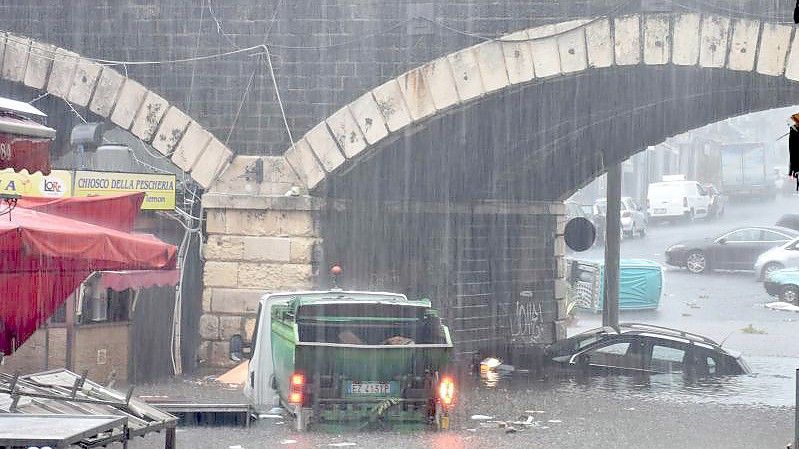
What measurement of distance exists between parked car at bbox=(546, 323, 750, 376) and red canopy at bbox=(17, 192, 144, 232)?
10.7 metres

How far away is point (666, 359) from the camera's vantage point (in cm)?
2123

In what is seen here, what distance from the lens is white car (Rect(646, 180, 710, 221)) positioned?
5550 cm

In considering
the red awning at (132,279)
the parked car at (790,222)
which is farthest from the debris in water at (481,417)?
the parked car at (790,222)

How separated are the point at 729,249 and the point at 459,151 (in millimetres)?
21733

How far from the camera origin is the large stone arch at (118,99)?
1923cm

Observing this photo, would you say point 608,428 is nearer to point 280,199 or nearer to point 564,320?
point 280,199

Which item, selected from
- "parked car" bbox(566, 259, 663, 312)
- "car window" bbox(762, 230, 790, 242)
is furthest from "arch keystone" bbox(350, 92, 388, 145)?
"car window" bbox(762, 230, 790, 242)

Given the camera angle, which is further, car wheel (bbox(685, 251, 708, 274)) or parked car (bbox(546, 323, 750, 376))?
car wheel (bbox(685, 251, 708, 274))

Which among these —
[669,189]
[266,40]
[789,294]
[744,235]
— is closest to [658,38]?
[266,40]

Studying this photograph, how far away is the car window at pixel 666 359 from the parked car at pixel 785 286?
15.7 m

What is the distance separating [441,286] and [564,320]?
4524mm

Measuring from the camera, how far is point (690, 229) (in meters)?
54.4

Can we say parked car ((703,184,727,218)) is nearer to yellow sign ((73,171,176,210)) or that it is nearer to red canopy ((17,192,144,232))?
yellow sign ((73,171,176,210))

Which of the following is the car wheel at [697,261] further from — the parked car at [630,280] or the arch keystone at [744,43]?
the arch keystone at [744,43]
